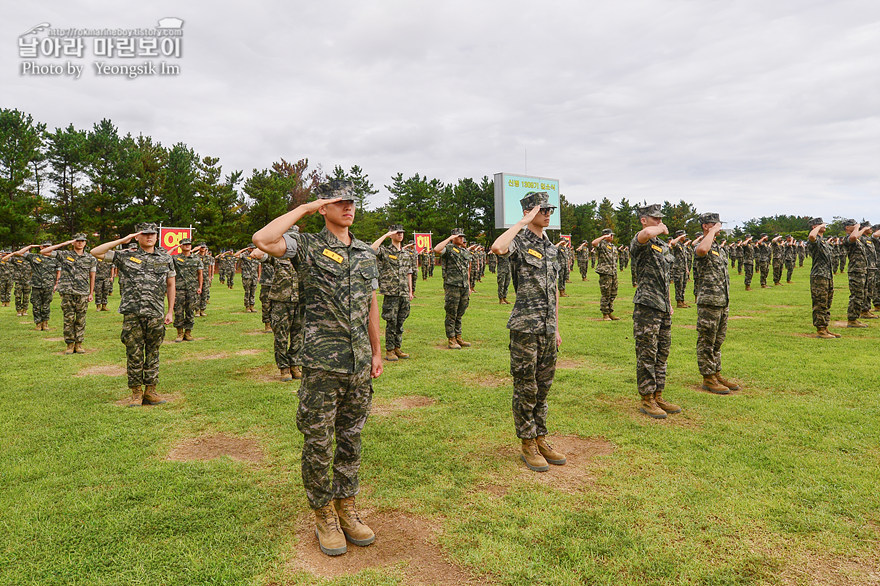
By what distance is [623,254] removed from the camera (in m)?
36.5

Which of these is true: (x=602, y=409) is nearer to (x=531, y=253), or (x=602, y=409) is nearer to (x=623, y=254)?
(x=531, y=253)

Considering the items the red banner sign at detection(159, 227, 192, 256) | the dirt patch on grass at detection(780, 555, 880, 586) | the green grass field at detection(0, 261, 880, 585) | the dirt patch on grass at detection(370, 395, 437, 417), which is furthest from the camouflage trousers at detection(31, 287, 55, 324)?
the dirt patch on grass at detection(780, 555, 880, 586)

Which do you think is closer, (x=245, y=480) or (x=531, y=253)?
(x=245, y=480)

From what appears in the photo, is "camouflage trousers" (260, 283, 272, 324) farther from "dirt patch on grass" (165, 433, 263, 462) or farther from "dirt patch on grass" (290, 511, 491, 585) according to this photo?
"dirt patch on grass" (290, 511, 491, 585)

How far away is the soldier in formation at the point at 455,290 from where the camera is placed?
408 inches

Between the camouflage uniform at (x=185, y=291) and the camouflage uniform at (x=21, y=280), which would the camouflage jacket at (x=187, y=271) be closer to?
the camouflage uniform at (x=185, y=291)

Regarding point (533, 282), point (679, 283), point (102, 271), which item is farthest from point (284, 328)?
point (102, 271)

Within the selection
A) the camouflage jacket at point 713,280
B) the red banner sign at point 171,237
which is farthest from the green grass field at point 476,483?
the red banner sign at point 171,237

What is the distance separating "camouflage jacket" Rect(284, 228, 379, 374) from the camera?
130 inches

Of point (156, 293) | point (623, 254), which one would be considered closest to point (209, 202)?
point (623, 254)

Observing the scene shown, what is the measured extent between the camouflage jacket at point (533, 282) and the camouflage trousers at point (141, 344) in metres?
5.01

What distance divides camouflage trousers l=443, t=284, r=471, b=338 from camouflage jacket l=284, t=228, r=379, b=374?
273 inches

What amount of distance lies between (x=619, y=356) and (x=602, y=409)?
337 centimetres

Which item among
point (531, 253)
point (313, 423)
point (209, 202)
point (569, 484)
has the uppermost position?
point (209, 202)
